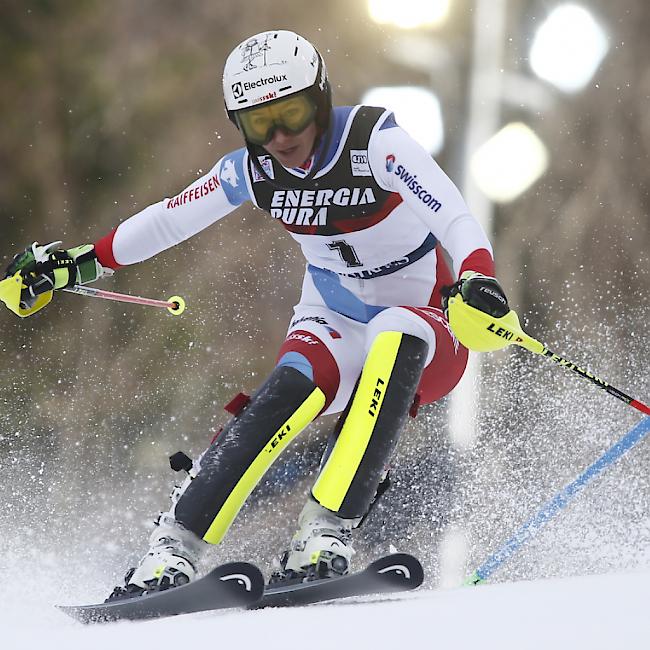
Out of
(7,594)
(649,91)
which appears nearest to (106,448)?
(7,594)

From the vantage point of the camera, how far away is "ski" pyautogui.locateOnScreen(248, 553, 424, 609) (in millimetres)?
1732

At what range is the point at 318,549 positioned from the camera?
183cm

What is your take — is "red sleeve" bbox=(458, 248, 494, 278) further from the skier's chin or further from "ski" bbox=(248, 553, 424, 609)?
"ski" bbox=(248, 553, 424, 609)

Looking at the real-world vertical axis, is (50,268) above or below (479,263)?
above

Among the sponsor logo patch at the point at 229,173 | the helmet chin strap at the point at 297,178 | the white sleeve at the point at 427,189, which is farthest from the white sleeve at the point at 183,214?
the white sleeve at the point at 427,189

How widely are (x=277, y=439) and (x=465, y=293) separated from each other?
0.49m

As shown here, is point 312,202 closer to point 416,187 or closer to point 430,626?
point 416,187

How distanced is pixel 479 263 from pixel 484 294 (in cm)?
11

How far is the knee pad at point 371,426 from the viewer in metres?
1.82

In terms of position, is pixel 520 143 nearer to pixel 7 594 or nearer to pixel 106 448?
pixel 106 448

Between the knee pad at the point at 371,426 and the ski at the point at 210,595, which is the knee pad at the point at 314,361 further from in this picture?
the ski at the point at 210,595

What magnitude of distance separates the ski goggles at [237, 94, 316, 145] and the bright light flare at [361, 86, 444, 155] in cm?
305

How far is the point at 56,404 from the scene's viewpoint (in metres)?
4.58

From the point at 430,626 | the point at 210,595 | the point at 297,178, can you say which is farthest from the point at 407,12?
the point at 430,626
